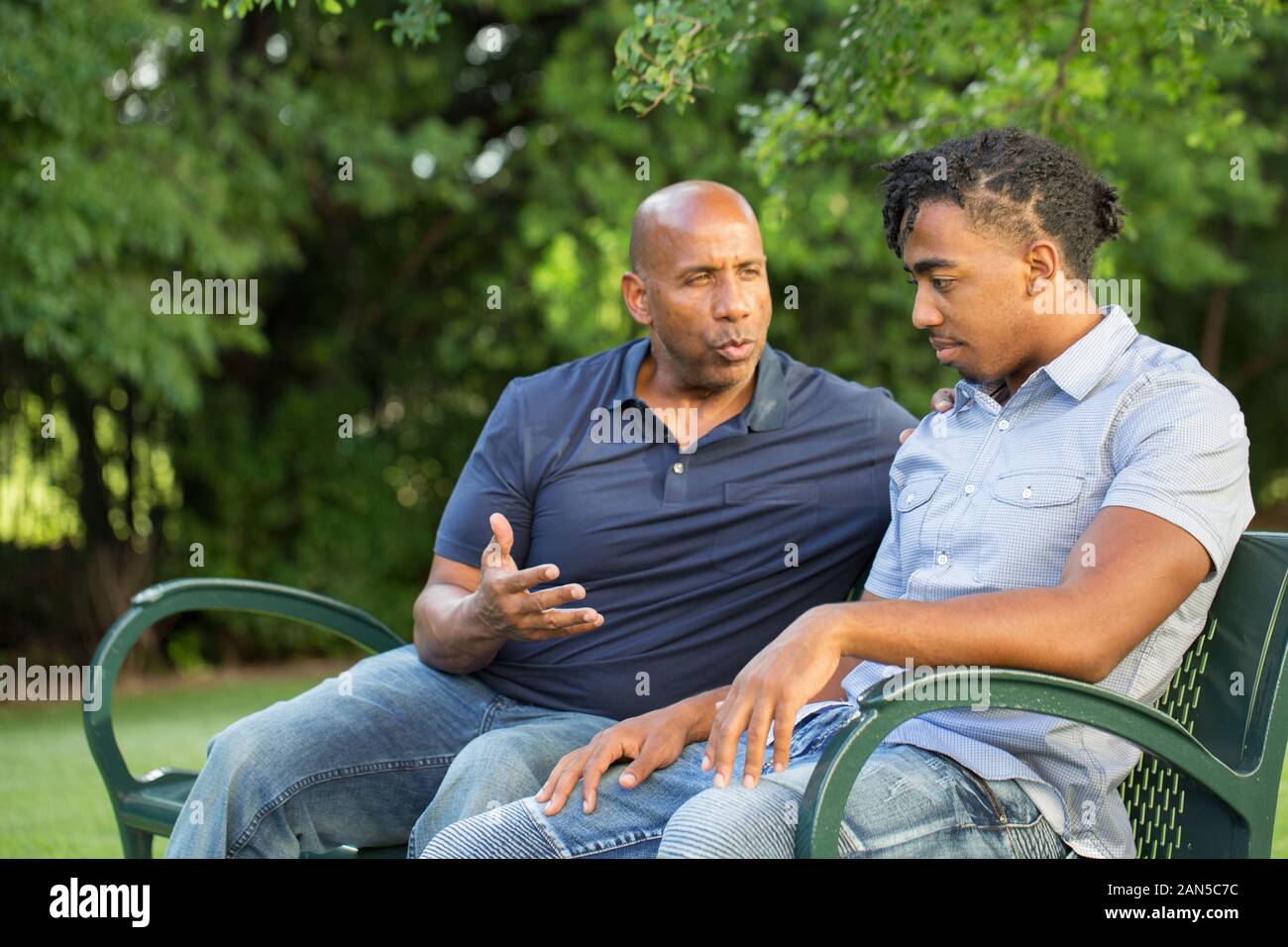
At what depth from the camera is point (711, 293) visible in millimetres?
3256

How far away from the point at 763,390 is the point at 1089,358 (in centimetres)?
91

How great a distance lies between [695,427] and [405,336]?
32.1ft

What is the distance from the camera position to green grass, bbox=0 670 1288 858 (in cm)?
502

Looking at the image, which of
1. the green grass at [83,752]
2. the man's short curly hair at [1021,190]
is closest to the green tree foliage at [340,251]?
the green grass at [83,752]

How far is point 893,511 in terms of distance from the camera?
2.77 m

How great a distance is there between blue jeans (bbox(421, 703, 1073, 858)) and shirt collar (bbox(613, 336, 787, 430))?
2.64 feet

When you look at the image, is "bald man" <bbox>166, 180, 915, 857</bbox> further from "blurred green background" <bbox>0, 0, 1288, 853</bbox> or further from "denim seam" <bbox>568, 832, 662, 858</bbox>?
"blurred green background" <bbox>0, 0, 1288, 853</bbox>

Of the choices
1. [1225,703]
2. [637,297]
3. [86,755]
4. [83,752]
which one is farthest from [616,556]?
[83,752]

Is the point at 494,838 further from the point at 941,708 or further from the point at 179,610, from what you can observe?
the point at 179,610

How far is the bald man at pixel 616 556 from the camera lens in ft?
9.59

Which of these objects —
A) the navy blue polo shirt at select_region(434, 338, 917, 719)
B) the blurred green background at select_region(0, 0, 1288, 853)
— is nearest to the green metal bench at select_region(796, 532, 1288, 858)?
the navy blue polo shirt at select_region(434, 338, 917, 719)

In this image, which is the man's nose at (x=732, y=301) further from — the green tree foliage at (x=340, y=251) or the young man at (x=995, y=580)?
the green tree foliage at (x=340, y=251)

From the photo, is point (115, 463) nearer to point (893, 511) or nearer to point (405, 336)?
point (405, 336)
